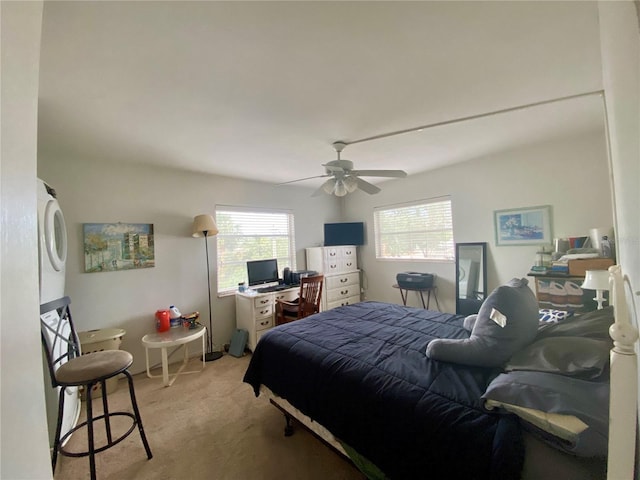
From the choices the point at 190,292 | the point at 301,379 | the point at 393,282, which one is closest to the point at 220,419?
the point at 301,379

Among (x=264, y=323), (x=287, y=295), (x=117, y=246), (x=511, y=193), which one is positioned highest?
(x=511, y=193)

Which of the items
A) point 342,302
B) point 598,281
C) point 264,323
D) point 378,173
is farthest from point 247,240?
point 598,281

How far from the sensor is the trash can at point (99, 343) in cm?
250

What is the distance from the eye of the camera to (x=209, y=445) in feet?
6.31

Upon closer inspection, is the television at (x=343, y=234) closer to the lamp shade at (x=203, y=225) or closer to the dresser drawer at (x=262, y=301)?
the dresser drawer at (x=262, y=301)

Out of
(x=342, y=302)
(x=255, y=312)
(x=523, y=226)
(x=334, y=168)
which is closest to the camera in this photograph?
(x=334, y=168)

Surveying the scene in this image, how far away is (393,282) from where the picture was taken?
4668mm

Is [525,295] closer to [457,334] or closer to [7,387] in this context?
[457,334]

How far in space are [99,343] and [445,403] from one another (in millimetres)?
3012

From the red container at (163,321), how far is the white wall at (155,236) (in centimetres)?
13

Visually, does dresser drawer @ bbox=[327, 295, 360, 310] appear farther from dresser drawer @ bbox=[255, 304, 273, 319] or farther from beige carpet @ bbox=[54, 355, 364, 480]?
beige carpet @ bbox=[54, 355, 364, 480]

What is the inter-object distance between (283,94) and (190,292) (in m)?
2.82

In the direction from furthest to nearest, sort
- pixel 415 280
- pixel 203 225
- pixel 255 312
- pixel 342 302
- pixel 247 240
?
pixel 342 302 → pixel 247 240 → pixel 415 280 → pixel 255 312 → pixel 203 225

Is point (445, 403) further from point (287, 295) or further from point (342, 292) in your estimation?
point (342, 292)
